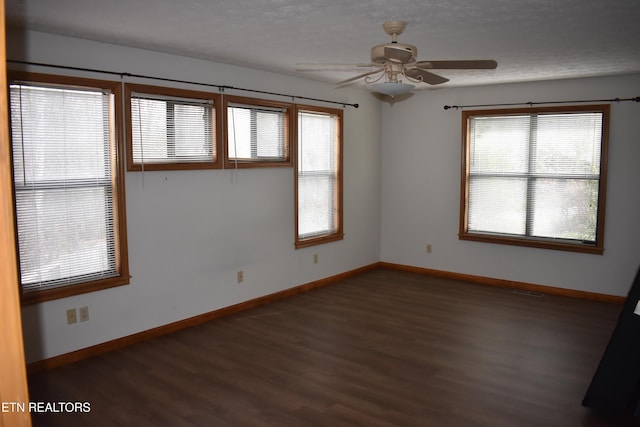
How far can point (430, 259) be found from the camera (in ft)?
21.8

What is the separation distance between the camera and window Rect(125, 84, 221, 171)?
4016 millimetres

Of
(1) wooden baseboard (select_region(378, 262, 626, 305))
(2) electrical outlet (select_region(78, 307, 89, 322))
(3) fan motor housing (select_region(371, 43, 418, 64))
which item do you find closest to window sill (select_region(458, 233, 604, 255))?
(1) wooden baseboard (select_region(378, 262, 626, 305))

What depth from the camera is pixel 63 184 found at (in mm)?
3619

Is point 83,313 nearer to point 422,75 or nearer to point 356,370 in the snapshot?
point 356,370

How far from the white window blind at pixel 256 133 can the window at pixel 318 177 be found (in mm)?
294

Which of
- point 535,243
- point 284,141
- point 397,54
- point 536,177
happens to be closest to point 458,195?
point 536,177

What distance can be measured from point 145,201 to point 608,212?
4.81 m

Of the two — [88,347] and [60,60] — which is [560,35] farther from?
[88,347]

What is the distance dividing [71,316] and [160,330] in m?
0.81

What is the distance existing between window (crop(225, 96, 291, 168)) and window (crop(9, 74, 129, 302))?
1191 mm

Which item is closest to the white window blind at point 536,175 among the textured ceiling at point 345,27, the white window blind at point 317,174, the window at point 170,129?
the textured ceiling at point 345,27

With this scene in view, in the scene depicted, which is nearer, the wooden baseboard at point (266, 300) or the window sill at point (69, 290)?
the window sill at point (69, 290)

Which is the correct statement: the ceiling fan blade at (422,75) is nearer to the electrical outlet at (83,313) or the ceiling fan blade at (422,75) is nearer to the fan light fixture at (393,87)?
the fan light fixture at (393,87)

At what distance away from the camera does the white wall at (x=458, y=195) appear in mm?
5219
